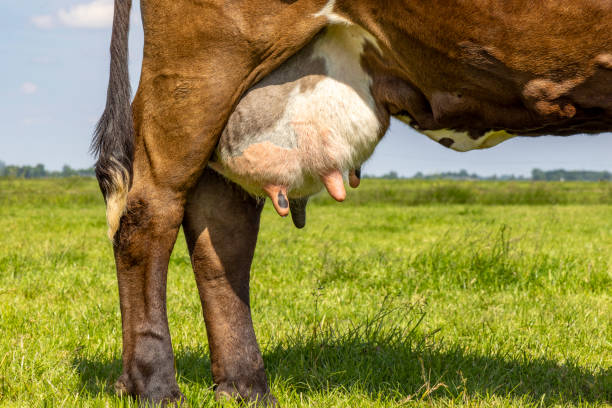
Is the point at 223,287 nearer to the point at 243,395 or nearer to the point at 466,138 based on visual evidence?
→ the point at 243,395

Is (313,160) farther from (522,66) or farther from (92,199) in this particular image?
(92,199)

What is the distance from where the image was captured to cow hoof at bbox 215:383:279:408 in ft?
8.99

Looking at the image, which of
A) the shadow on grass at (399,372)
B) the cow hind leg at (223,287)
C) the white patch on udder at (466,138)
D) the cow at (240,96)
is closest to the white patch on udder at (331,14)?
the cow at (240,96)

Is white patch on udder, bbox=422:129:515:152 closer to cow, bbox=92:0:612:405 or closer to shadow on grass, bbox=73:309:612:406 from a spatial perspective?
cow, bbox=92:0:612:405

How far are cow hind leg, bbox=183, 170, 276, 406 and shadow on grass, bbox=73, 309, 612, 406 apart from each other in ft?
0.77

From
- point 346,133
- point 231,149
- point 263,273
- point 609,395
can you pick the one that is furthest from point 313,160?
point 263,273

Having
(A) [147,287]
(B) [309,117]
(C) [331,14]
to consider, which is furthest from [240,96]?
(A) [147,287]

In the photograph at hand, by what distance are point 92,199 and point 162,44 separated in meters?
19.5

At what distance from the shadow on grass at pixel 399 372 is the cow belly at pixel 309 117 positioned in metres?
1.06

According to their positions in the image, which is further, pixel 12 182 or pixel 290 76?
pixel 12 182

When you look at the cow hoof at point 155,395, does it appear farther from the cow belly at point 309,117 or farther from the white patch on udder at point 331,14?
the white patch on udder at point 331,14

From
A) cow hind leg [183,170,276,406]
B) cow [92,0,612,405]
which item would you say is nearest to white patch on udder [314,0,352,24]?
cow [92,0,612,405]

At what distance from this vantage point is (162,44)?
7.82ft

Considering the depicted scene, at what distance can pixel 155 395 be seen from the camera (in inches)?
99.8
